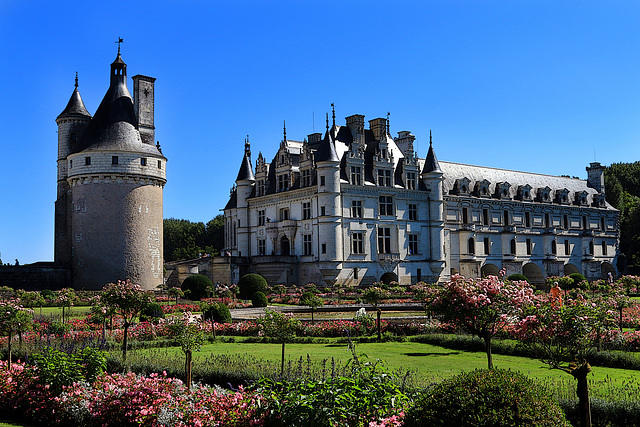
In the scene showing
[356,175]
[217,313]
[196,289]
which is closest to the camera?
[217,313]

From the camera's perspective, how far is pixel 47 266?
154 ft

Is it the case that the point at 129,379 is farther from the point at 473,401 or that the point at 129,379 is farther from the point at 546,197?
the point at 546,197

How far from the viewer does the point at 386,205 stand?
5353cm

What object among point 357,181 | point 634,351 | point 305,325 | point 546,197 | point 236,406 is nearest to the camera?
point 236,406

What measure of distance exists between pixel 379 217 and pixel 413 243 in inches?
183

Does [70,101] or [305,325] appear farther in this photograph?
[70,101]

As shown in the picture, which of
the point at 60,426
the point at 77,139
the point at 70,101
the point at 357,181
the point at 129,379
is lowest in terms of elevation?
the point at 60,426

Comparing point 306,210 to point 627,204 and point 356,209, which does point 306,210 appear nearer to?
point 356,209

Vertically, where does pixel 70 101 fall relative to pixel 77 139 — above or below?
above

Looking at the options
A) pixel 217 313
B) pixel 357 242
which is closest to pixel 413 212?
pixel 357 242

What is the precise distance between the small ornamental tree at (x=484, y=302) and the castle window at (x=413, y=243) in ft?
132

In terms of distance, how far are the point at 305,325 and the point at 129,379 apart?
472 inches

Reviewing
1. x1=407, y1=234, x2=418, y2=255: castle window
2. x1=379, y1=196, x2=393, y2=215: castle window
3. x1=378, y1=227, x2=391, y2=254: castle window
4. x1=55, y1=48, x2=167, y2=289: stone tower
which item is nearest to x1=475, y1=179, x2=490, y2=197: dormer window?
x1=407, y1=234, x2=418, y2=255: castle window

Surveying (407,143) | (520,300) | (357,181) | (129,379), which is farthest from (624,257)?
(129,379)
